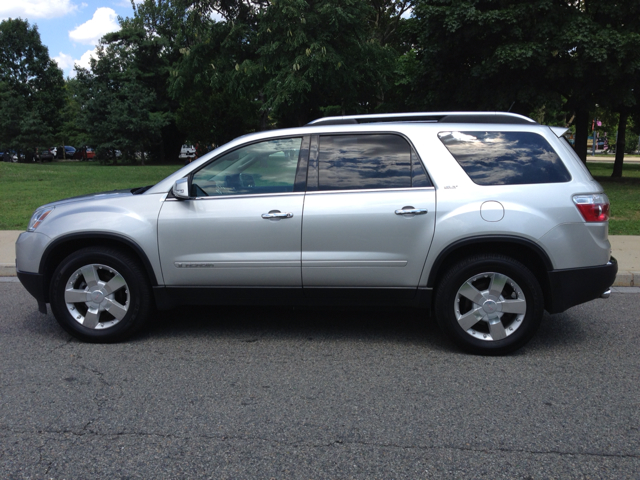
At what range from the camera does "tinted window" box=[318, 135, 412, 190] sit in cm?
479

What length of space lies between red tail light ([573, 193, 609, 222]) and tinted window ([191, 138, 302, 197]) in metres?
2.23

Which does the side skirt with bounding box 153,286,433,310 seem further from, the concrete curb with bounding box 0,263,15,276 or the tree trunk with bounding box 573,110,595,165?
the tree trunk with bounding box 573,110,595,165

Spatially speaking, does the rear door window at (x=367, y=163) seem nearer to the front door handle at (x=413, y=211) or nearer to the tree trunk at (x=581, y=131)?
the front door handle at (x=413, y=211)

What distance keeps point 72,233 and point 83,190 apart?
48.8 ft

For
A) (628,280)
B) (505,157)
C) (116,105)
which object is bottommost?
(628,280)

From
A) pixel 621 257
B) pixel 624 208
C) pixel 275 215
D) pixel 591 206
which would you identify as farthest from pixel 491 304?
pixel 624 208

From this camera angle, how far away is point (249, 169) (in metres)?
5.02

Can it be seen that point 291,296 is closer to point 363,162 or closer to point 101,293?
point 363,162

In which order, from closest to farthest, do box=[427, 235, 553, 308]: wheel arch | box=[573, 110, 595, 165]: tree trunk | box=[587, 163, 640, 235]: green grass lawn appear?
box=[427, 235, 553, 308]: wheel arch < box=[587, 163, 640, 235]: green grass lawn < box=[573, 110, 595, 165]: tree trunk

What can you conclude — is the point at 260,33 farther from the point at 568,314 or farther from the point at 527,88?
the point at 568,314

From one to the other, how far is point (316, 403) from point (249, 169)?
2.10 metres

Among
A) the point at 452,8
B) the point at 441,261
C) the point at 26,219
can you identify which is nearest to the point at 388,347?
the point at 441,261

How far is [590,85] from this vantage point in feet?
60.2

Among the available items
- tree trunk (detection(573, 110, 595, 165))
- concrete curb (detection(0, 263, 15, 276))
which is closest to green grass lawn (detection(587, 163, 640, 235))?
tree trunk (detection(573, 110, 595, 165))
